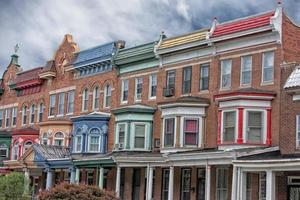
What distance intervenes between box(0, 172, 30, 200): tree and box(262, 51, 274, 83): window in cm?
1467

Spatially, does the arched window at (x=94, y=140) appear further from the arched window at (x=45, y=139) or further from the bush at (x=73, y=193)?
the bush at (x=73, y=193)

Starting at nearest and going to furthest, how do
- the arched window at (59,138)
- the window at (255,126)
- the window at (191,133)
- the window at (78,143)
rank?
1. the window at (255,126)
2. the window at (191,133)
3. the window at (78,143)
4. the arched window at (59,138)

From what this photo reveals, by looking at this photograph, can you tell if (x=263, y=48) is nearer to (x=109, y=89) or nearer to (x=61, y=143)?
(x=109, y=89)

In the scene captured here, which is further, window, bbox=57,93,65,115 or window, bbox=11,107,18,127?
window, bbox=11,107,18,127

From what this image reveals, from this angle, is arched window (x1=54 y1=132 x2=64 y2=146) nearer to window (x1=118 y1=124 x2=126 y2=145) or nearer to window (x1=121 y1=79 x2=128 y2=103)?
window (x1=121 y1=79 x2=128 y2=103)

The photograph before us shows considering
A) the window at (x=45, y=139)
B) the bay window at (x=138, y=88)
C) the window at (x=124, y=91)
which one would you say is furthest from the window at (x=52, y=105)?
the bay window at (x=138, y=88)

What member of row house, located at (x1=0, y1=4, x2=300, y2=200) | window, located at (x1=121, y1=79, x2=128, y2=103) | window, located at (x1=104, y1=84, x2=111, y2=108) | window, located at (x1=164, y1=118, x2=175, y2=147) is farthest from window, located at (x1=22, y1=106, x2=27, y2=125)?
window, located at (x1=164, y1=118, x2=175, y2=147)

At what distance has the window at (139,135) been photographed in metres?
40.6

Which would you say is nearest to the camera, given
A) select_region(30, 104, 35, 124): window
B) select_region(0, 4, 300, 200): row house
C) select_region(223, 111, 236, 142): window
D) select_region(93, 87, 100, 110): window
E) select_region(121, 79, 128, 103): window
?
select_region(0, 4, 300, 200): row house

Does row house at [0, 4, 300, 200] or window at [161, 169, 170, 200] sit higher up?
row house at [0, 4, 300, 200]

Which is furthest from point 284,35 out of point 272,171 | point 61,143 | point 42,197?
point 61,143

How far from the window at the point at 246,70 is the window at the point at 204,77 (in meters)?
2.86

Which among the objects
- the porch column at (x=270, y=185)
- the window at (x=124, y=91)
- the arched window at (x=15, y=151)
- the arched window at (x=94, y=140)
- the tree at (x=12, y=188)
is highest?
the window at (x=124, y=91)

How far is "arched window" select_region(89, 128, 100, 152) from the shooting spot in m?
44.8
